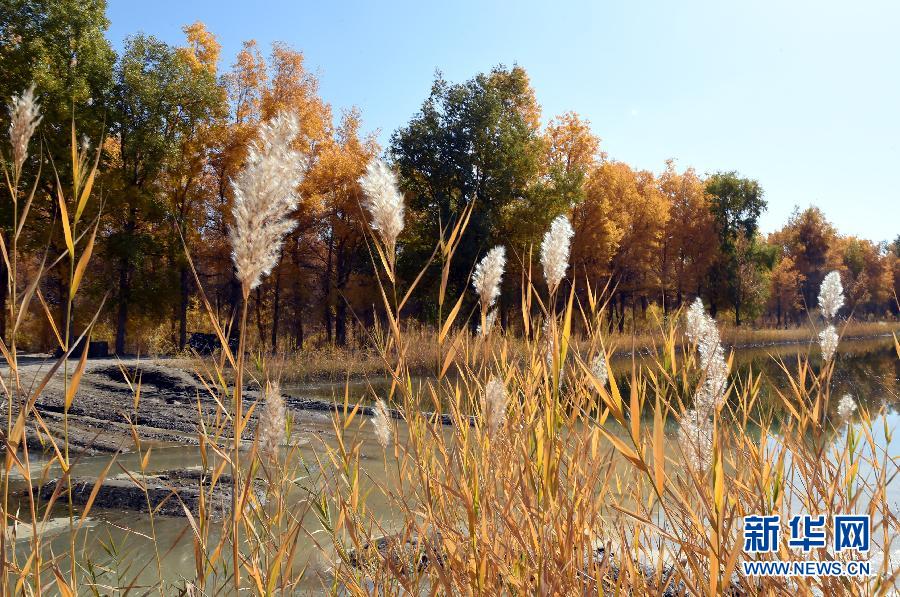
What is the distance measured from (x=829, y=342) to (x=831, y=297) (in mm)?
133

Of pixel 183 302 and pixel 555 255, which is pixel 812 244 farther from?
pixel 555 255

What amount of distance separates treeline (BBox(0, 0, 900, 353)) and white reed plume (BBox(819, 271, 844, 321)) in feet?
36.0

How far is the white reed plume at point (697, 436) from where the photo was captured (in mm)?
1361

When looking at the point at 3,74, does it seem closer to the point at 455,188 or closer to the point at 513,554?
the point at 455,188

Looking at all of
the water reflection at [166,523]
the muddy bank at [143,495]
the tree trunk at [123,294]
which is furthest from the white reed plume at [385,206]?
the tree trunk at [123,294]

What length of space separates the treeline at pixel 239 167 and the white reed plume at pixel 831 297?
11.0 m

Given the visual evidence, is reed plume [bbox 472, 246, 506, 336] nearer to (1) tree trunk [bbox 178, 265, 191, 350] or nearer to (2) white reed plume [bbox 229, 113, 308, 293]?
(2) white reed plume [bbox 229, 113, 308, 293]

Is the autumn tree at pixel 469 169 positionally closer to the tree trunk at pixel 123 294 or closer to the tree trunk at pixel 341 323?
the tree trunk at pixel 341 323

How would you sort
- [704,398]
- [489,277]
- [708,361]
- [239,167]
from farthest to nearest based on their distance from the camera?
[239,167], [489,277], [708,361], [704,398]

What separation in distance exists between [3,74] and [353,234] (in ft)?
33.4

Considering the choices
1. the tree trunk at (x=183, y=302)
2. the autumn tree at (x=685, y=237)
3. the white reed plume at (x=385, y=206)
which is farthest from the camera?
the autumn tree at (x=685, y=237)

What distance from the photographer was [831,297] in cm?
186

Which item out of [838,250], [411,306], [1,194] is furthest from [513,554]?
[838,250]

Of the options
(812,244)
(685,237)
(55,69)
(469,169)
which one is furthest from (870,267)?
(55,69)
